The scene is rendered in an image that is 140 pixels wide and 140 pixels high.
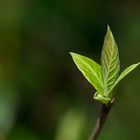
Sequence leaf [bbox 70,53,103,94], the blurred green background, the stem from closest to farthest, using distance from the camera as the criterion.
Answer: the stem → leaf [bbox 70,53,103,94] → the blurred green background

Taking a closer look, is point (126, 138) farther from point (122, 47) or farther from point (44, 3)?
point (44, 3)

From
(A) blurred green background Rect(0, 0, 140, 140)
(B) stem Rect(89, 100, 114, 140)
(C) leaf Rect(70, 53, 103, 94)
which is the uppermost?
(C) leaf Rect(70, 53, 103, 94)

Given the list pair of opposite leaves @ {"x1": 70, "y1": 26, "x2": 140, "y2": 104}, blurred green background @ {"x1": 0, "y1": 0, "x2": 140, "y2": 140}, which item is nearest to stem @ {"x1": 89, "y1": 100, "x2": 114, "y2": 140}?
pair of opposite leaves @ {"x1": 70, "y1": 26, "x2": 140, "y2": 104}

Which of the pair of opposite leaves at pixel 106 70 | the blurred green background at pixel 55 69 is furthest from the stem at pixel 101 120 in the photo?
the blurred green background at pixel 55 69

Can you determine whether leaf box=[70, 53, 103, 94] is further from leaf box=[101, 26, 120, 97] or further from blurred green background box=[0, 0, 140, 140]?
blurred green background box=[0, 0, 140, 140]

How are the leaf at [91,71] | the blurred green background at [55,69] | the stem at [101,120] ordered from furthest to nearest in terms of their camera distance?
the blurred green background at [55,69] → the leaf at [91,71] → the stem at [101,120]

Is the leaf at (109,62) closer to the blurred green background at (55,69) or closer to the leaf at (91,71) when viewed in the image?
the leaf at (91,71)

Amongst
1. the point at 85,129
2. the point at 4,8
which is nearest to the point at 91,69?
the point at 85,129
